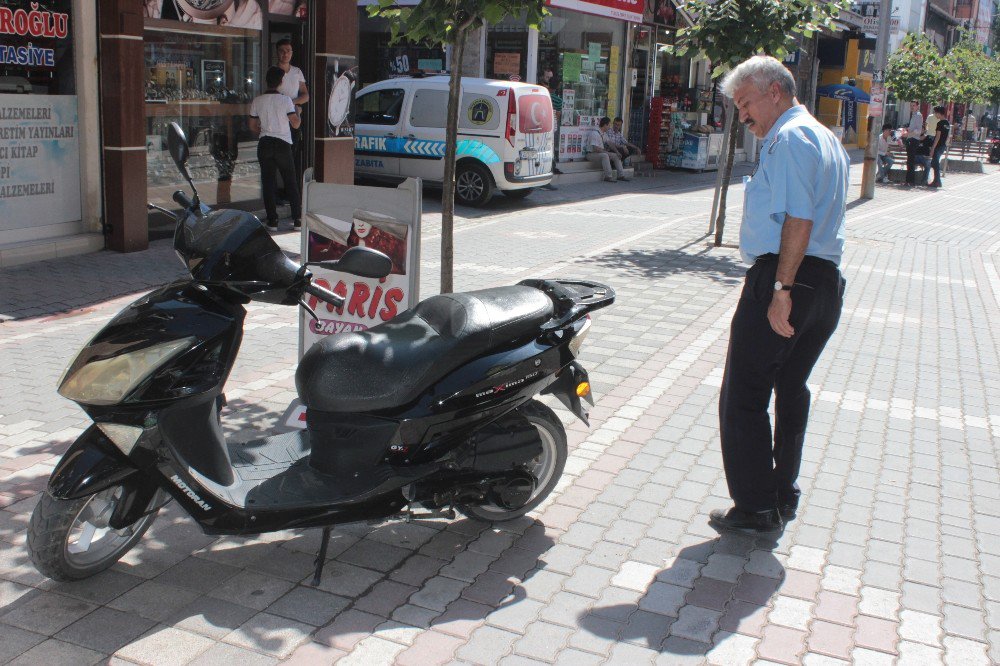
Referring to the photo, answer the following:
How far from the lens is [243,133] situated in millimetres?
12344

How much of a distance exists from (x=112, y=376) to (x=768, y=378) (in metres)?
2.46

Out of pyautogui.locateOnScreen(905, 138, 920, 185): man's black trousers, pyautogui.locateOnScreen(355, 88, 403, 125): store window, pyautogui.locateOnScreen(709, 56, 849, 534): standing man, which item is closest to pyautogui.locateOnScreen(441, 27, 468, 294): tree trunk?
pyautogui.locateOnScreen(709, 56, 849, 534): standing man

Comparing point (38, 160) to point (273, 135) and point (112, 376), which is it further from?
point (112, 376)

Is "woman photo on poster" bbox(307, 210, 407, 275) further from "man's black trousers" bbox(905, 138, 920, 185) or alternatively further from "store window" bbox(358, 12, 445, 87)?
"man's black trousers" bbox(905, 138, 920, 185)

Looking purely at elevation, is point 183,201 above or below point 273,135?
below

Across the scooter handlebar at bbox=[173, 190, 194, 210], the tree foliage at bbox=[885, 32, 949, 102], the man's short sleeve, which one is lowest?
the scooter handlebar at bbox=[173, 190, 194, 210]

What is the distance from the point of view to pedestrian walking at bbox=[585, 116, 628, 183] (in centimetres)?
2095

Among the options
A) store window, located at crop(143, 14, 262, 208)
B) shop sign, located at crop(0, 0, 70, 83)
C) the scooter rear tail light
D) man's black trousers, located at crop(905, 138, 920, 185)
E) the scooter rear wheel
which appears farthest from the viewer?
man's black trousers, located at crop(905, 138, 920, 185)

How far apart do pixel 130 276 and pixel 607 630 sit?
6.64 metres

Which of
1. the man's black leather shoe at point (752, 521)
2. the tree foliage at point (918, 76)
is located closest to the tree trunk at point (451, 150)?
the man's black leather shoe at point (752, 521)

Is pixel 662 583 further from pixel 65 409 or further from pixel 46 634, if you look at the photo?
pixel 65 409

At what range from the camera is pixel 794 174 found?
3.86 meters

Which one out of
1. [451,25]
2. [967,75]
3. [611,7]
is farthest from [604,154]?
[967,75]

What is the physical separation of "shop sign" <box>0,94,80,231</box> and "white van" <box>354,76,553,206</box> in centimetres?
593
